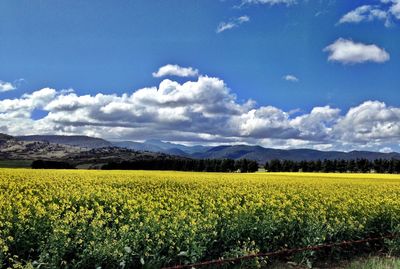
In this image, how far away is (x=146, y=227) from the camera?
37.0 ft

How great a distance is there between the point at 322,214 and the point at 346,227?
1.91 meters

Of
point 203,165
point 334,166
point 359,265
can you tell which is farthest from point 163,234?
point 334,166

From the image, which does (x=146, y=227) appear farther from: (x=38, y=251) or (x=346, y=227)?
(x=346, y=227)

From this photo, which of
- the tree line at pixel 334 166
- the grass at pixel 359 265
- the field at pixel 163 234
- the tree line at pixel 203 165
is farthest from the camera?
the tree line at pixel 334 166

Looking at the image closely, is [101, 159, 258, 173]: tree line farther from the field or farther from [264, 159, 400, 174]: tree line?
the field

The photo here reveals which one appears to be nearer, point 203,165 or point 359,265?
point 359,265

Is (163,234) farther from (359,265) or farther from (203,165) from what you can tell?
(203,165)

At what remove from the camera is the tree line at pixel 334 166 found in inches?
4892

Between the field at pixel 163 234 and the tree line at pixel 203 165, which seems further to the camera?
the tree line at pixel 203 165

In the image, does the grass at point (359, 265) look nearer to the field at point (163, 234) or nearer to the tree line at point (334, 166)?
the field at point (163, 234)

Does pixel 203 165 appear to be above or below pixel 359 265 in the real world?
above

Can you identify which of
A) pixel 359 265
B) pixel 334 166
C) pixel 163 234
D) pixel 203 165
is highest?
pixel 334 166

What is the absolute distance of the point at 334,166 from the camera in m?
127

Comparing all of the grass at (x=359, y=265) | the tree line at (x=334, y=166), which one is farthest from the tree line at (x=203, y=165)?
the grass at (x=359, y=265)
